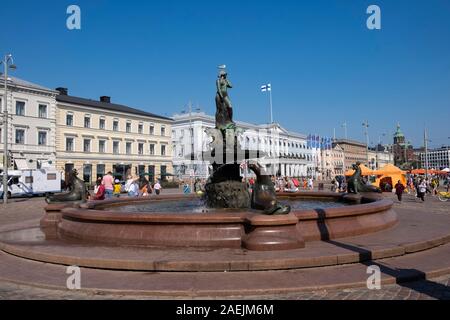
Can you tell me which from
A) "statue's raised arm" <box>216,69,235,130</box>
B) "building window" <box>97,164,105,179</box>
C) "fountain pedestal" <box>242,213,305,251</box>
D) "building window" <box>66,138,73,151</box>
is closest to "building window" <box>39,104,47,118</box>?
"building window" <box>66,138,73,151</box>

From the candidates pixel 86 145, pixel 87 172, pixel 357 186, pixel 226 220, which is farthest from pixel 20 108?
pixel 226 220

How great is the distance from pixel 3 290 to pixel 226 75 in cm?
881

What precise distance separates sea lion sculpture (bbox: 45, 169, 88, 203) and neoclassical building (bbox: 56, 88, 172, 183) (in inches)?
1524

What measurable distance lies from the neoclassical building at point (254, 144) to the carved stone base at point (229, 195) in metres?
47.4

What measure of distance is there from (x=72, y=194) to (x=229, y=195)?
465 centimetres

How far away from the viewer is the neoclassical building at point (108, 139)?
180 ft

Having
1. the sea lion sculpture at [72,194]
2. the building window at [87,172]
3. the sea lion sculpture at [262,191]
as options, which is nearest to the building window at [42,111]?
the building window at [87,172]

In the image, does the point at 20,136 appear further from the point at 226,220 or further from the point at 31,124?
the point at 226,220

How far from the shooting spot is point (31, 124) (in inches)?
1964

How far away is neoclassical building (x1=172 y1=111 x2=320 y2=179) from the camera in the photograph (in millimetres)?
76312

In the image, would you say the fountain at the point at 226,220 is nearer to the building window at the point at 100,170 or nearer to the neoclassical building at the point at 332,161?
the building window at the point at 100,170

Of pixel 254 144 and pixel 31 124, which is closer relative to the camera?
pixel 31 124

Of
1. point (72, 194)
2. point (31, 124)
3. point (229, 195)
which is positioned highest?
point (31, 124)

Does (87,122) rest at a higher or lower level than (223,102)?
higher
